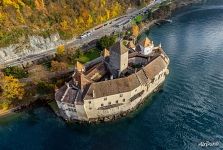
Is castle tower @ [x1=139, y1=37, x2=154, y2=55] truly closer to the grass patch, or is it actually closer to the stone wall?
the grass patch

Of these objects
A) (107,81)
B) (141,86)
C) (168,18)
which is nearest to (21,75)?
(107,81)

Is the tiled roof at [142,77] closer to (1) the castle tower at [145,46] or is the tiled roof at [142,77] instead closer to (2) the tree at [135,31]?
(1) the castle tower at [145,46]

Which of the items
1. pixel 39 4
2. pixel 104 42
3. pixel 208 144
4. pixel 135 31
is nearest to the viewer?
pixel 208 144

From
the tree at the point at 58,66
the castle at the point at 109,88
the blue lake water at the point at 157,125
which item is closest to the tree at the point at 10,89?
the blue lake water at the point at 157,125

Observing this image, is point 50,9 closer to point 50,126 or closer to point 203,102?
point 50,126

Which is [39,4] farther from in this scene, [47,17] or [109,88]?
[109,88]

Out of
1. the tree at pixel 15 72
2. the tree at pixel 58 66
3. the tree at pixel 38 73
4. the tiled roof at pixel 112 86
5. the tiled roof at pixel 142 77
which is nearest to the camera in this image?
the tiled roof at pixel 112 86

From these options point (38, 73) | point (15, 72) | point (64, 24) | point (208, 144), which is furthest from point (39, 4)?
point (208, 144)
